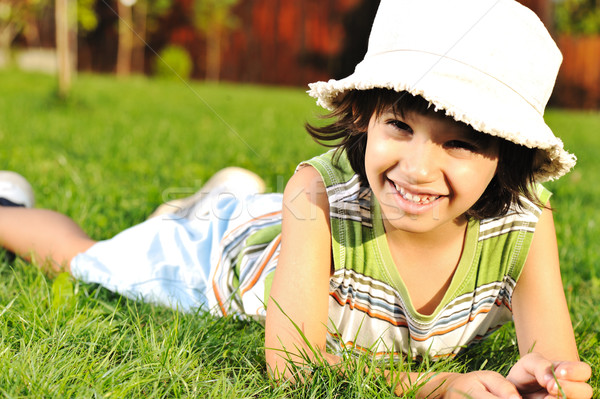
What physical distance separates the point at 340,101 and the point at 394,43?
0.26m

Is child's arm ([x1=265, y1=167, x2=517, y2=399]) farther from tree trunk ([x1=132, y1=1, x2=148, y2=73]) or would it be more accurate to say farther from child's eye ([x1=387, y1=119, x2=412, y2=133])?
tree trunk ([x1=132, y1=1, x2=148, y2=73])

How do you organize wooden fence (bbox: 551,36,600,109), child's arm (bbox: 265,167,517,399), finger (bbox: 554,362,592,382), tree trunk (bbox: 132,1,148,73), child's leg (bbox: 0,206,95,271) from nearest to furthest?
finger (bbox: 554,362,592,382) < child's arm (bbox: 265,167,517,399) < child's leg (bbox: 0,206,95,271) < wooden fence (bbox: 551,36,600,109) < tree trunk (bbox: 132,1,148,73)

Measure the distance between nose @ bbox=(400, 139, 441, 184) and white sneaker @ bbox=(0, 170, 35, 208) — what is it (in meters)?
1.88

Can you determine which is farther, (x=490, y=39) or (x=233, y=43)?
(x=233, y=43)

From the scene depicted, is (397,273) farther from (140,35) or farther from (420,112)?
(140,35)

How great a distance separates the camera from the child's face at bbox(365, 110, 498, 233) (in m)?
1.44

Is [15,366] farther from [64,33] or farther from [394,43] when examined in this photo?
[64,33]

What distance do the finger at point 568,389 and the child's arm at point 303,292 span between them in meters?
0.24

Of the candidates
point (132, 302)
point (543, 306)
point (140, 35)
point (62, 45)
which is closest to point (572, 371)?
point (543, 306)

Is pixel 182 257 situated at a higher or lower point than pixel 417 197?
lower

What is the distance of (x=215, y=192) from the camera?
9.00 feet

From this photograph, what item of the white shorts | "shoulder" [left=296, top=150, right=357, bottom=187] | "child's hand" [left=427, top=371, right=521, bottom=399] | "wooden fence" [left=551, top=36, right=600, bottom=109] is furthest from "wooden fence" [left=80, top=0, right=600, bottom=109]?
"child's hand" [left=427, top=371, right=521, bottom=399]

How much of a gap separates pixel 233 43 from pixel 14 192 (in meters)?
14.4

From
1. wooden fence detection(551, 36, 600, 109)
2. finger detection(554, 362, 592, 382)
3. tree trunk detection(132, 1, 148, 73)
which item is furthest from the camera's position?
tree trunk detection(132, 1, 148, 73)
